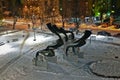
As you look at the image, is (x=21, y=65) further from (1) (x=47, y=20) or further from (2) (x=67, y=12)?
(2) (x=67, y=12)

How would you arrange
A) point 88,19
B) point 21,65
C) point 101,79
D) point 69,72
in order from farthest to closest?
1. point 88,19
2. point 21,65
3. point 69,72
4. point 101,79

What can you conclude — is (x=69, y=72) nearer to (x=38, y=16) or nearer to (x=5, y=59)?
(x=5, y=59)

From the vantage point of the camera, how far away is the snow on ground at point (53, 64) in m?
10.6

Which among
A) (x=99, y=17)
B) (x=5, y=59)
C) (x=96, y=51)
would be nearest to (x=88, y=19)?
(x=99, y=17)

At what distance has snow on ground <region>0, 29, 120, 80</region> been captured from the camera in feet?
34.7

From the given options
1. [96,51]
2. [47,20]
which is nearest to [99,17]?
[47,20]

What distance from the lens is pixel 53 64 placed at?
12.1 m

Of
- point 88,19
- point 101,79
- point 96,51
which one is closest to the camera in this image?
point 101,79

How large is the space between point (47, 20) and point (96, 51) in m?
21.5

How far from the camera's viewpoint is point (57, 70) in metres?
11.3

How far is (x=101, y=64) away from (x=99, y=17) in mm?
30898

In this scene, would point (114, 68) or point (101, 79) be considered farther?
point (114, 68)

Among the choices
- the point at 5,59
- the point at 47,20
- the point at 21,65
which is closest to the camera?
the point at 21,65

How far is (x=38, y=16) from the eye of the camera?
119 feet
